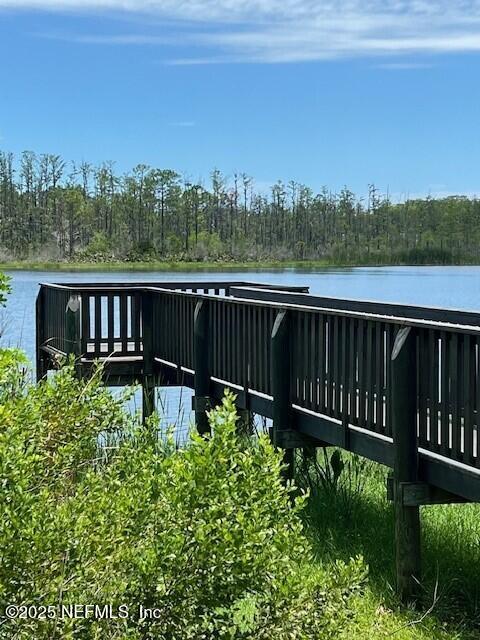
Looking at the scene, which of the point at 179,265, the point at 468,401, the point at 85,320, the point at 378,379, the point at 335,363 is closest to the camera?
the point at 468,401

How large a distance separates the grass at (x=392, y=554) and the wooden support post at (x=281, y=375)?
1.73ft

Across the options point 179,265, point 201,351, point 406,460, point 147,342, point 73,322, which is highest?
point 73,322

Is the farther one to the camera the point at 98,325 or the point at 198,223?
the point at 198,223

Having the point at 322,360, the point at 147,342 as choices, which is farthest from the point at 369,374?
the point at 147,342

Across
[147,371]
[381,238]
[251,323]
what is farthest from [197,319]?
[381,238]

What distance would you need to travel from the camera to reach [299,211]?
324 ft

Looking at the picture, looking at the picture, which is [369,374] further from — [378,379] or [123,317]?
[123,317]

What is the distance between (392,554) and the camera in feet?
20.2

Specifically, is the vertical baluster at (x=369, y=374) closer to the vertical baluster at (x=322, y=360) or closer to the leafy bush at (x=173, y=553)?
the vertical baluster at (x=322, y=360)

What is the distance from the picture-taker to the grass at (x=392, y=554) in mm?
5180

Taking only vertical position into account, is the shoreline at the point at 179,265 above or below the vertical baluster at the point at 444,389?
below

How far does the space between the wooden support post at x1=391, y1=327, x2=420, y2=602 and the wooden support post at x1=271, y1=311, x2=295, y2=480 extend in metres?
1.63

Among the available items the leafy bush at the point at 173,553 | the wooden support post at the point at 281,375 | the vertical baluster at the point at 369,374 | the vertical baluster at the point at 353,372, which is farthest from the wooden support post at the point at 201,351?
the leafy bush at the point at 173,553

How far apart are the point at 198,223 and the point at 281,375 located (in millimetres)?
87086
